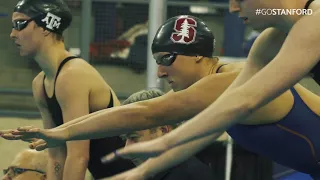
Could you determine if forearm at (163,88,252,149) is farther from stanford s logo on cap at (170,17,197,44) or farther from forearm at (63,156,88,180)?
forearm at (63,156,88,180)

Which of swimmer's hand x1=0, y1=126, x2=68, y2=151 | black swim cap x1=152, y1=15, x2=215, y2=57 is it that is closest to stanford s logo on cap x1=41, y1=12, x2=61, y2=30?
black swim cap x1=152, y1=15, x2=215, y2=57

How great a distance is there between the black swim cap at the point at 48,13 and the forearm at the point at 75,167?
2.53 ft

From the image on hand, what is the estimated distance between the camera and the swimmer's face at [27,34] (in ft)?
A: 15.1

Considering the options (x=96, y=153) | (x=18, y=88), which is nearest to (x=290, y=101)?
(x=96, y=153)

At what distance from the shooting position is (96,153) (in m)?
4.51

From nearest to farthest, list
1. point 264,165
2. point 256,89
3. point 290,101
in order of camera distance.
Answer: point 256,89 → point 290,101 → point 264,165

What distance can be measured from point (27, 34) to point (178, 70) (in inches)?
52.9

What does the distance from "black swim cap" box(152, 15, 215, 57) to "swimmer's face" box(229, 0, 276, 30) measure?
896 millimetres

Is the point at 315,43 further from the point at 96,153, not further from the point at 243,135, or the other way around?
the point at 96,153

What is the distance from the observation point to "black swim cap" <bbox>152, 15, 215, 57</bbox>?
3.65 m

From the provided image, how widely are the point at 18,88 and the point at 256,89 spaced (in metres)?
4.91

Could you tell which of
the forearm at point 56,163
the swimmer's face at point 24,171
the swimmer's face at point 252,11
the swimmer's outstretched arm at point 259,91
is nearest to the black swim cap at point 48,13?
the forearm at point 56,163

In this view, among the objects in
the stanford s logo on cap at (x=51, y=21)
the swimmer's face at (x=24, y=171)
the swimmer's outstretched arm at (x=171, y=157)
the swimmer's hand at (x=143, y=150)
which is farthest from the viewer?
the swimmer's face at (x=24, y=171)

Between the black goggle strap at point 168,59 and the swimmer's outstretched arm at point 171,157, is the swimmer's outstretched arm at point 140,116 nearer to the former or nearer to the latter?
the swimmer's outstretched arm at point 171,157
